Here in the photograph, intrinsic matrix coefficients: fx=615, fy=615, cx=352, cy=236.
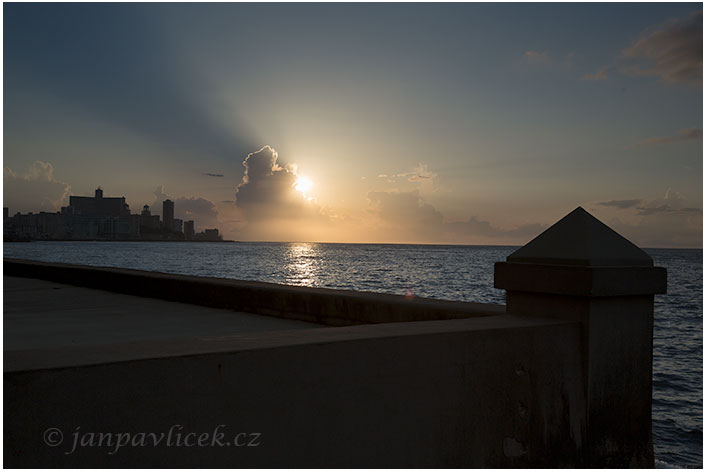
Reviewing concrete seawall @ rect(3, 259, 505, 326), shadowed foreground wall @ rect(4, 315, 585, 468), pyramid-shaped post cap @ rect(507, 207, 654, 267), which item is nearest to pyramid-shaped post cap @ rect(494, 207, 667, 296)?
pyramid-shaped post cap @ rect(507, 207, 654, 267)

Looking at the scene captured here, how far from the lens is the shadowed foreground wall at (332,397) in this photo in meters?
2.91

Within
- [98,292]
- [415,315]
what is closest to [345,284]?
[98,292]

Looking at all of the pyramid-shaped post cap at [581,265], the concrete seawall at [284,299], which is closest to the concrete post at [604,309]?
the pyramid-shaped post cap at [581,265]

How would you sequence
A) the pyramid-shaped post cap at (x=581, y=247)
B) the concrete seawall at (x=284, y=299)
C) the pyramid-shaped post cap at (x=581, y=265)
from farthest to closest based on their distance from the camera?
the concrete seawall at (x=284, y=299)
the pyramid-shaped post cap at (x=581, y=247)
the pyramid-shaped post cap at (x=581, y=265)

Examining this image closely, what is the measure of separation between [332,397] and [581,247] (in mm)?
2371

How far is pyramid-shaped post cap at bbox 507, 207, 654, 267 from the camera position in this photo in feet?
15.5

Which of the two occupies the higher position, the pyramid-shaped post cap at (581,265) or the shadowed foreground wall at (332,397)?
the pyramid-shaped post cap at (581,265)

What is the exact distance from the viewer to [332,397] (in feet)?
12.0

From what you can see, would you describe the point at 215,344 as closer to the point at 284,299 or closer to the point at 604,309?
the point at 604,309

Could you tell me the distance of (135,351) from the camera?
3.26m

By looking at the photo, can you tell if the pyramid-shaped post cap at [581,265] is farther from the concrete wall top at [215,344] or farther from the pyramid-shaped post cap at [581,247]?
the concrete wall top at [215,344]

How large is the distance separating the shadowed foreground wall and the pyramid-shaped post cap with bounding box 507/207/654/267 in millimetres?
523

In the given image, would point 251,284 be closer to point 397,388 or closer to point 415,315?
point 415,315

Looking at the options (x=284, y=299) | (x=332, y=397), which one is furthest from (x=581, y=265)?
(x=284, y=299)
